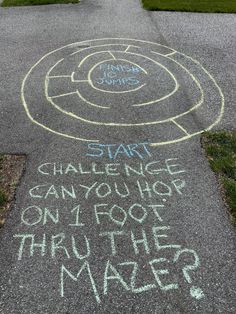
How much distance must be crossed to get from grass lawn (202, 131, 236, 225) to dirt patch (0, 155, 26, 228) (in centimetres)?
278

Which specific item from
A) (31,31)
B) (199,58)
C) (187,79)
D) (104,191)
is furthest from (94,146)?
(31,31)

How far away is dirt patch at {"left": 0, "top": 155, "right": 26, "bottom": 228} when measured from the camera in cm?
534

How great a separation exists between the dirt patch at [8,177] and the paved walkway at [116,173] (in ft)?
0.38

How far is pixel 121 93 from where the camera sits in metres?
7.95

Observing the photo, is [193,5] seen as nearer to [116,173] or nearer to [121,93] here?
[121,93]

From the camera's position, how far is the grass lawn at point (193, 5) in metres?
12.4

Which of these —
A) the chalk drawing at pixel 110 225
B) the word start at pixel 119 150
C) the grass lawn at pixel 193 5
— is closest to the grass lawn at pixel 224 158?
the chalk drawing at pixel 110 225

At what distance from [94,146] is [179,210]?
183cm

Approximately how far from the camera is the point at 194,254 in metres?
4.71

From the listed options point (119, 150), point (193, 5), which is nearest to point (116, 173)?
point (119, 150)

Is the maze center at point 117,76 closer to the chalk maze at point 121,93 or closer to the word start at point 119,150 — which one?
the chalk maze at point 121,93

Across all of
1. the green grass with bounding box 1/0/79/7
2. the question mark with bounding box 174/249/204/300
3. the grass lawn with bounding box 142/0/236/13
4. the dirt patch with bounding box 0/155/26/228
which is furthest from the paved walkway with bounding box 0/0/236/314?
the green grass with bounding box 1/0/79/7

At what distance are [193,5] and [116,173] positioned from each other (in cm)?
868

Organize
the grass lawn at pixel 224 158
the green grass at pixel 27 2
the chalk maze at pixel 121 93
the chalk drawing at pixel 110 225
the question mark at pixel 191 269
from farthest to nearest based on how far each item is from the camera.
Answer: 1. the green grass at pixel 27 2
2. the chalk maze at pixel 121 93
3. the grass lawn at pixel 224 158
4. the chalk drawing at pixel 110 225
5. the question mark at pixel 191 269
